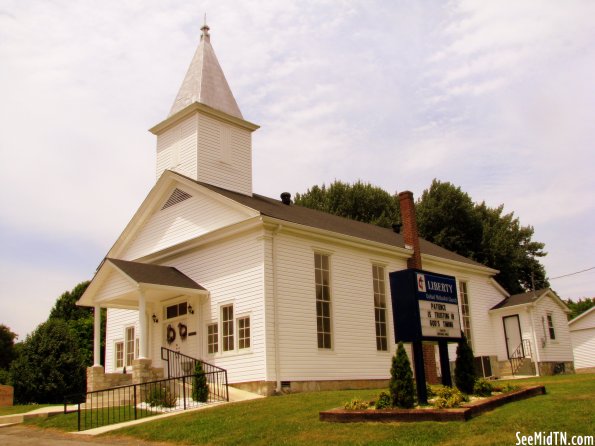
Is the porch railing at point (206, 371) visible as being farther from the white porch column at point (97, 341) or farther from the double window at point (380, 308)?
the double window at point (380, 308)

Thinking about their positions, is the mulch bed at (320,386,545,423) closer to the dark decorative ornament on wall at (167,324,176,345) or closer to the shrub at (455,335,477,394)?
the shrub at (455,335,477,394)

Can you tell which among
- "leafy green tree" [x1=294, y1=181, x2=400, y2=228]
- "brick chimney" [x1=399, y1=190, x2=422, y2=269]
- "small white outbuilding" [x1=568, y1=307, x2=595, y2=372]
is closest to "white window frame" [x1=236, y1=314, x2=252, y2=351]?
"brick chimney" [x1=399, y1=190, x2=422, y2=269]

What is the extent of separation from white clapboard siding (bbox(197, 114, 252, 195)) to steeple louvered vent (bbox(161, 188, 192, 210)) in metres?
0.89

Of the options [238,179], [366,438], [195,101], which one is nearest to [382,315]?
A: [238,179]

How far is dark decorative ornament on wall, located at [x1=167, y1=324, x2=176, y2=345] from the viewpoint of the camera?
22.8m

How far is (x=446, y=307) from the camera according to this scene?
46.1 ft

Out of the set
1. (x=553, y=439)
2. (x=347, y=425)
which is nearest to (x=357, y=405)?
(x=347, y=425)

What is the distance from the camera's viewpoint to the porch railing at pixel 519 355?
29.5 meters

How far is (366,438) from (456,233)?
3656 centimetres

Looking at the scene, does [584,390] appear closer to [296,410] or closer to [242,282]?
[296,410]

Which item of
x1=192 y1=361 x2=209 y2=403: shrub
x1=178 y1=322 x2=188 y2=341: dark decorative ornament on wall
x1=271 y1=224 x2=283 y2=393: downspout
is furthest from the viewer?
x1=178 y1=322 x2=188 y2=341: dark decorative ornament on wall

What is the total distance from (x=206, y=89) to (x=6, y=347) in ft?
118

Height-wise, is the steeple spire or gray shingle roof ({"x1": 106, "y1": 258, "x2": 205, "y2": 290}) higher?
the steeple spire

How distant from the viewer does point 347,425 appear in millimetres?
11938
